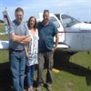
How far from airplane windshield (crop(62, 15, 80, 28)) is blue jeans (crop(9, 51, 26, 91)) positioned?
4.38 metres

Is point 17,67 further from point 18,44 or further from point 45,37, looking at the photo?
point 45,37

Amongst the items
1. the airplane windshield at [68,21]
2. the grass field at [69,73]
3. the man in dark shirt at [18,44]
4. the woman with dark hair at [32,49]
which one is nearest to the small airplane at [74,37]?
the airplane windshield at [68,21]

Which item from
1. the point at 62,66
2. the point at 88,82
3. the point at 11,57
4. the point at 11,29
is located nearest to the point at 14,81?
the point at 11,57

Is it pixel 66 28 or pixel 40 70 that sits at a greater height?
pixel 66 28

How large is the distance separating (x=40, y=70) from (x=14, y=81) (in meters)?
0.91

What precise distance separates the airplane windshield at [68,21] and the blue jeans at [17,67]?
172 inches

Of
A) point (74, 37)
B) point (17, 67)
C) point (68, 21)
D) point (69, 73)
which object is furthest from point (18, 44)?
point (68, 21)

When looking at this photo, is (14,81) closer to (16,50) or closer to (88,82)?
(16,50)

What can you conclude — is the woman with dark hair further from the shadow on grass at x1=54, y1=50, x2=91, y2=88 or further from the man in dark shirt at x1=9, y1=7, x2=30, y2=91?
the shadow on grass at x1=54, y1=50, x2=91, y2=88

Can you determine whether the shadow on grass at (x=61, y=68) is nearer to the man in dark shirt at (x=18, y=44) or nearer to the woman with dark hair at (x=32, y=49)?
the woman with dark hair at (x=32, y=49)

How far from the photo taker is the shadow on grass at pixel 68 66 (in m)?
10.1

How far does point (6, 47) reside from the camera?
27.5 feet

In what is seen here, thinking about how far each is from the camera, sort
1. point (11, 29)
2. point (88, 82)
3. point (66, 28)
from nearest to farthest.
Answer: point (11, 29) → point (88, 82) → point (66, 28)

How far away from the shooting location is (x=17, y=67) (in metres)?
7.30
